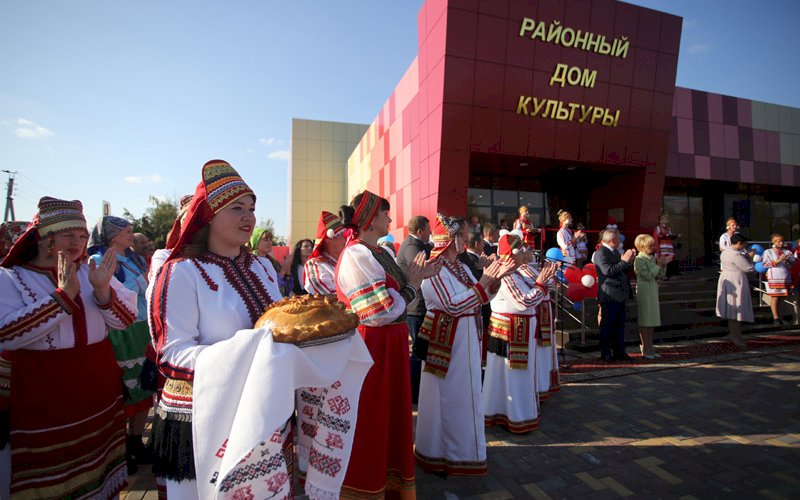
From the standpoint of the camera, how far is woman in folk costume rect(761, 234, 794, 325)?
9648 millimetres

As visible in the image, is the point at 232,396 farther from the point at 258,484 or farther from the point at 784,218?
the point at 784,218

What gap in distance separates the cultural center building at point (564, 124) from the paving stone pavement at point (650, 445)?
25.1 feet

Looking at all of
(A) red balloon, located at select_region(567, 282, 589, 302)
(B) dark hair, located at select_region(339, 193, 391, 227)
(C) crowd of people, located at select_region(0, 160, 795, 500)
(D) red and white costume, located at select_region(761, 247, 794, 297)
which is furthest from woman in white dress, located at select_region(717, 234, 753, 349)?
(B) dark hair, located at select_region(339, 193, 391, 227)

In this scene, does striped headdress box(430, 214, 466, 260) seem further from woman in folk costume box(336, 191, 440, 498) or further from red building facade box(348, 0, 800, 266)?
red building facade box(348, 0, 800, 266)

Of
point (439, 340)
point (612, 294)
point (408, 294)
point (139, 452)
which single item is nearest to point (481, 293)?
point (439, 340)

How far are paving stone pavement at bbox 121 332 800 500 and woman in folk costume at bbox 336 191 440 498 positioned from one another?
2.38 feet

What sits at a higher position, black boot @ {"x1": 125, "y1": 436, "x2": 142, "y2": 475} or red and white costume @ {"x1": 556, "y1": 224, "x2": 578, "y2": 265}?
red and white costume @ {"x1": 556, "y1": 224, "x2": 578, "y2": 265}

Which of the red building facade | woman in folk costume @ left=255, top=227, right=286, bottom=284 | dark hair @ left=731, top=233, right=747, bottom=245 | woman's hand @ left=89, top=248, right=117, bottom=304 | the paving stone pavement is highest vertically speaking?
the red building facade

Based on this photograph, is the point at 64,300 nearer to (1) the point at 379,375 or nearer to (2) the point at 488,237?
(1) the point at 379,375

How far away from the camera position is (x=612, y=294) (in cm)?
675

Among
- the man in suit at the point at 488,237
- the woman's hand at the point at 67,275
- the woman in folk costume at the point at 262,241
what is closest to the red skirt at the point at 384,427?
the woman's hand at the point at 67,275

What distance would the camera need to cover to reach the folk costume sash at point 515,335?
427cm

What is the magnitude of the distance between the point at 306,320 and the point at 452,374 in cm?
220

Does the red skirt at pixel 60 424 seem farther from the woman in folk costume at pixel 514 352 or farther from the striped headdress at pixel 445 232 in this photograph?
the woman in folk costume at pixel 514 352
